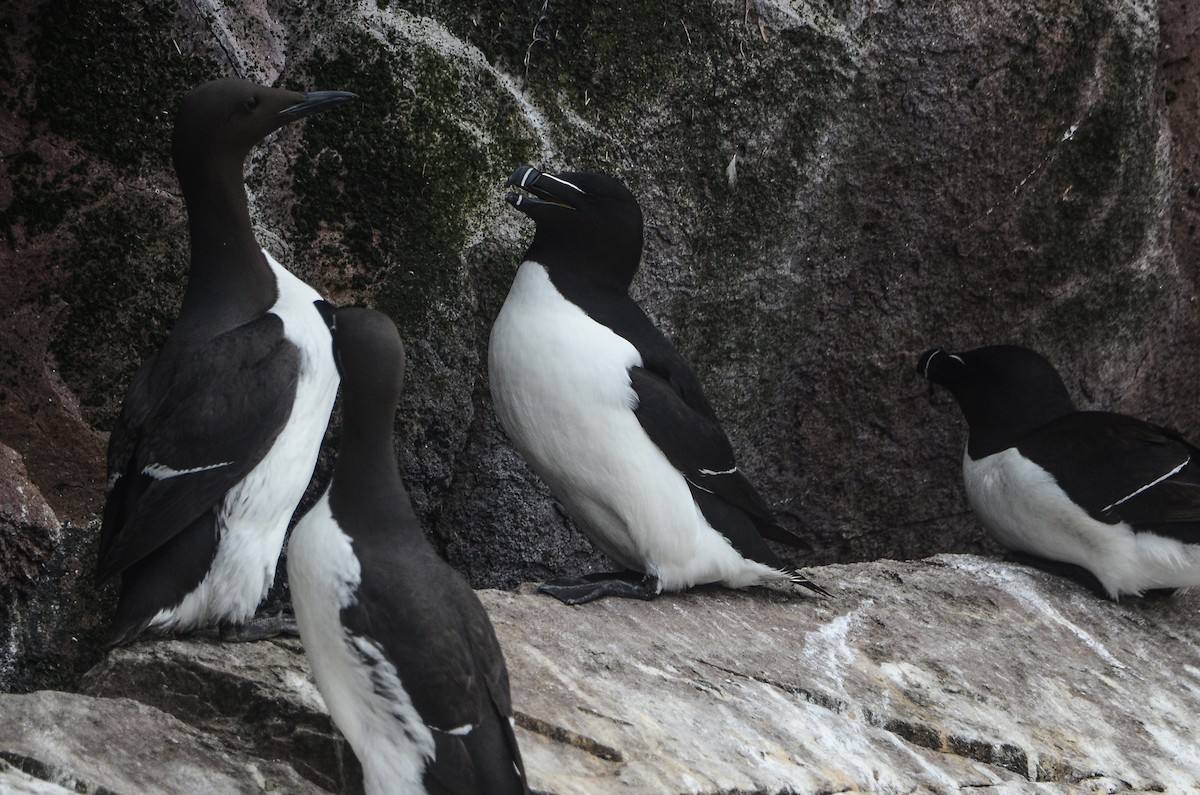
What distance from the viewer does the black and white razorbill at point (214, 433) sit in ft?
10.2

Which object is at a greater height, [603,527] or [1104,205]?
[1104,205]

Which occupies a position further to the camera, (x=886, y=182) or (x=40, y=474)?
(x=886, y=182)

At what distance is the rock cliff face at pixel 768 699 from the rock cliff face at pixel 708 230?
3 centimetres

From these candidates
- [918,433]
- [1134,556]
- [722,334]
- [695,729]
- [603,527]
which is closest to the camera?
[695,729]

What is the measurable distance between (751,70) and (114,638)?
2713 millimetres

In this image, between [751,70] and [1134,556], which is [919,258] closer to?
[751,70]

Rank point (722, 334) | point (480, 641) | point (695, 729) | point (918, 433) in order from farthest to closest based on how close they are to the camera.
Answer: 1. point (918, 433)
2. point (722, 334)
3. point (695, 729)
4. point (480, 641)

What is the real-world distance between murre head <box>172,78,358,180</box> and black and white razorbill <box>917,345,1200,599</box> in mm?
2454

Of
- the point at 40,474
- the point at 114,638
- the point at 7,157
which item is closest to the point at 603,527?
the point at 114,638

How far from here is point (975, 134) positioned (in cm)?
484

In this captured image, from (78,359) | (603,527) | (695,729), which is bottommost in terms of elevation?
(695,729)

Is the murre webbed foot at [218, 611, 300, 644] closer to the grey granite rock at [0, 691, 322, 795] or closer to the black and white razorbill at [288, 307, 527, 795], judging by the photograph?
the grey granite rock at [0, 691, 322, 795]

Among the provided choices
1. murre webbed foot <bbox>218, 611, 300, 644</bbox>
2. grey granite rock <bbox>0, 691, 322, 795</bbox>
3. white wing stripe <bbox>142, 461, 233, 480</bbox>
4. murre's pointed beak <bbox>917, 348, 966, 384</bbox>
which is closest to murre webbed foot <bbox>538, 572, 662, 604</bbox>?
murre webbed foot <bbox>218, 611, 300, 644</bbox>

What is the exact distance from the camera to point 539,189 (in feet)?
12.7
